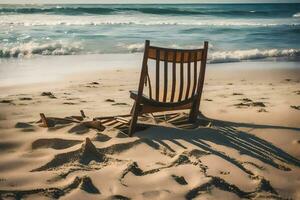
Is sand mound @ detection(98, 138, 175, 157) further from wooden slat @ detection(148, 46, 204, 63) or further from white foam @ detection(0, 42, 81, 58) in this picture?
white foam @ detection(0, 42, 81, 58)

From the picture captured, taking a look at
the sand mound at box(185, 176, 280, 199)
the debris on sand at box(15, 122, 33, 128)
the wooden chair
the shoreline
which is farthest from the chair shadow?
the shoreline

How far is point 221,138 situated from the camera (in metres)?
4.62

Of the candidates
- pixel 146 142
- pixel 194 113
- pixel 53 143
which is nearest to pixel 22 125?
pixel 53 143

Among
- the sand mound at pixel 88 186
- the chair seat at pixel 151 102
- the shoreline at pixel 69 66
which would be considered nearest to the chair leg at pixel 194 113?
the chair seat at pixel 151 102

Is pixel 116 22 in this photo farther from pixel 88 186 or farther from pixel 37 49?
pixel 88 186

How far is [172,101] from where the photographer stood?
4793mm

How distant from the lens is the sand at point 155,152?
3229 mm

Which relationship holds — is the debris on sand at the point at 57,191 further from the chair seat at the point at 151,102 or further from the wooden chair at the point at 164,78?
the chair seat at the point at 151,102

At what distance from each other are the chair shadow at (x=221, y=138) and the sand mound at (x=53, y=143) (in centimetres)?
88

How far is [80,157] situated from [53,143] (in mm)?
594

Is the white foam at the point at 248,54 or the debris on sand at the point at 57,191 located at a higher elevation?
the white foam at the point at 248,54

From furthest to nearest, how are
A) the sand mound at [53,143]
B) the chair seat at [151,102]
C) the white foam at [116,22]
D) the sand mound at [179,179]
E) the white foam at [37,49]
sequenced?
the white foam at [116,22] → the white foam at [37,49] → the chair seat at [151,102] → the sand mound at [53,143] → the sand mound at [179,179]

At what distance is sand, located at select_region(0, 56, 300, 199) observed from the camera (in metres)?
3.23

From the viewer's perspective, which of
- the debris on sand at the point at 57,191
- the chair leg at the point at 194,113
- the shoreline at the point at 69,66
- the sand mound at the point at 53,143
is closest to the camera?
the debris on sand at the point at 57,191
